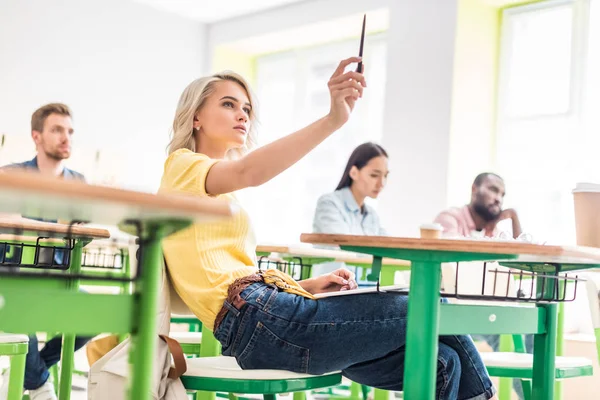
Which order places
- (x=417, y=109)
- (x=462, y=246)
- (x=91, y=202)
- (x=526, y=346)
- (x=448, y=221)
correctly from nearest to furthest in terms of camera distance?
(x=91, y=202), (x=462, y=246), (x=526, y=346), (x=448, y=221), (x=417, y=109)

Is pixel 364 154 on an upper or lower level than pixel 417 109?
lower

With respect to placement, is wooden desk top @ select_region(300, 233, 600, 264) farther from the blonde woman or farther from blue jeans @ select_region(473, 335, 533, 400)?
blue jeans @ select_region(473, 335, 533, 400)

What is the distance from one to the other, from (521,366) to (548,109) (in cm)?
359

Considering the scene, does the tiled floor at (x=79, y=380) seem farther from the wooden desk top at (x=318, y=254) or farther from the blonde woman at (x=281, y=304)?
the blonde woman at (x=281, y=304)

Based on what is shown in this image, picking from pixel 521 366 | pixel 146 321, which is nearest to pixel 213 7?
pixel 521 366

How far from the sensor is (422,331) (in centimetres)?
136

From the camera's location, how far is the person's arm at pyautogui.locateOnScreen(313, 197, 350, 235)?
3768mm

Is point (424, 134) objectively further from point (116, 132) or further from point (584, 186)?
point (584, 186)

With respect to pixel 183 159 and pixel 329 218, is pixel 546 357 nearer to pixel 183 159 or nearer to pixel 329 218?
pixel 183 159

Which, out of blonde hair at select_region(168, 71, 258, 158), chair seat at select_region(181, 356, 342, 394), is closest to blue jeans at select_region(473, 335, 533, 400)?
chair seat at select_region(181, 356, 342, 394)

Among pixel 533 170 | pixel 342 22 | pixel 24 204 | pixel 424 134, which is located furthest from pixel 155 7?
pixel 24 204

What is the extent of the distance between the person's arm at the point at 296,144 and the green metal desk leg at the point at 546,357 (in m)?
0.76

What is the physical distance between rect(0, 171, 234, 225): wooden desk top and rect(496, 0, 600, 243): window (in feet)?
14.7

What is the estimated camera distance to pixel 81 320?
864 millimetres
